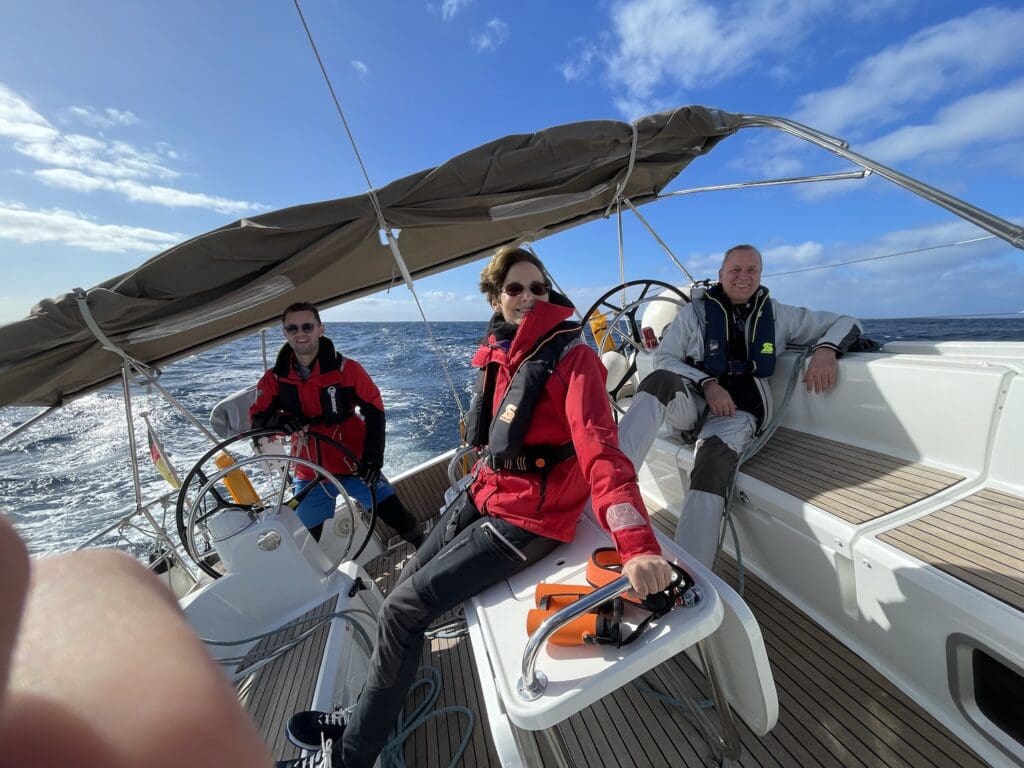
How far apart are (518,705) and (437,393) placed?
8.16 meters

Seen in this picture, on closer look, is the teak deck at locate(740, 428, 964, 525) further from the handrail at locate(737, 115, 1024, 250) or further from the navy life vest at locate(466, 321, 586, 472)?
the navy life vest at locate(466, 321, 586, 472)

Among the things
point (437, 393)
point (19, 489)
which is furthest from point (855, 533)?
point (19, 489)

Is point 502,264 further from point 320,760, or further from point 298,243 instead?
point 320,760

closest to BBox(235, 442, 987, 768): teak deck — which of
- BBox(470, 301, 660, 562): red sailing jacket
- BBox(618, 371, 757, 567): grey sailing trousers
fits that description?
BBox(618, 371, 757, 567): grey sailing trousers

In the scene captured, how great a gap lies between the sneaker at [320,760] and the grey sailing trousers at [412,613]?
32mm

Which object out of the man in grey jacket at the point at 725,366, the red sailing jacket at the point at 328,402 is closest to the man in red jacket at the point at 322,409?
the red sailing jacket at the point at 328,402

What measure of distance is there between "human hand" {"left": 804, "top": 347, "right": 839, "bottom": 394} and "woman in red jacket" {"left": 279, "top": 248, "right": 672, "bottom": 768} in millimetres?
1424

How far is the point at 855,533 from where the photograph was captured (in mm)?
1474

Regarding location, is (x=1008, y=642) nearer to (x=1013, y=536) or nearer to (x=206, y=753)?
(x=1013, y=536)

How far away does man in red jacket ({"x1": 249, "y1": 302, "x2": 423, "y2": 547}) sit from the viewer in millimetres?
2590

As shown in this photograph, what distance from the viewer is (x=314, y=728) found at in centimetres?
140

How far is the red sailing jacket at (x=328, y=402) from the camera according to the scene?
8.54 feet

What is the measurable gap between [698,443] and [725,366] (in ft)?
1.53

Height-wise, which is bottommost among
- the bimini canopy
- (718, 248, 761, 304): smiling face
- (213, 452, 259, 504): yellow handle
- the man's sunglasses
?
(213, 452, 259, 504): yellow handle
